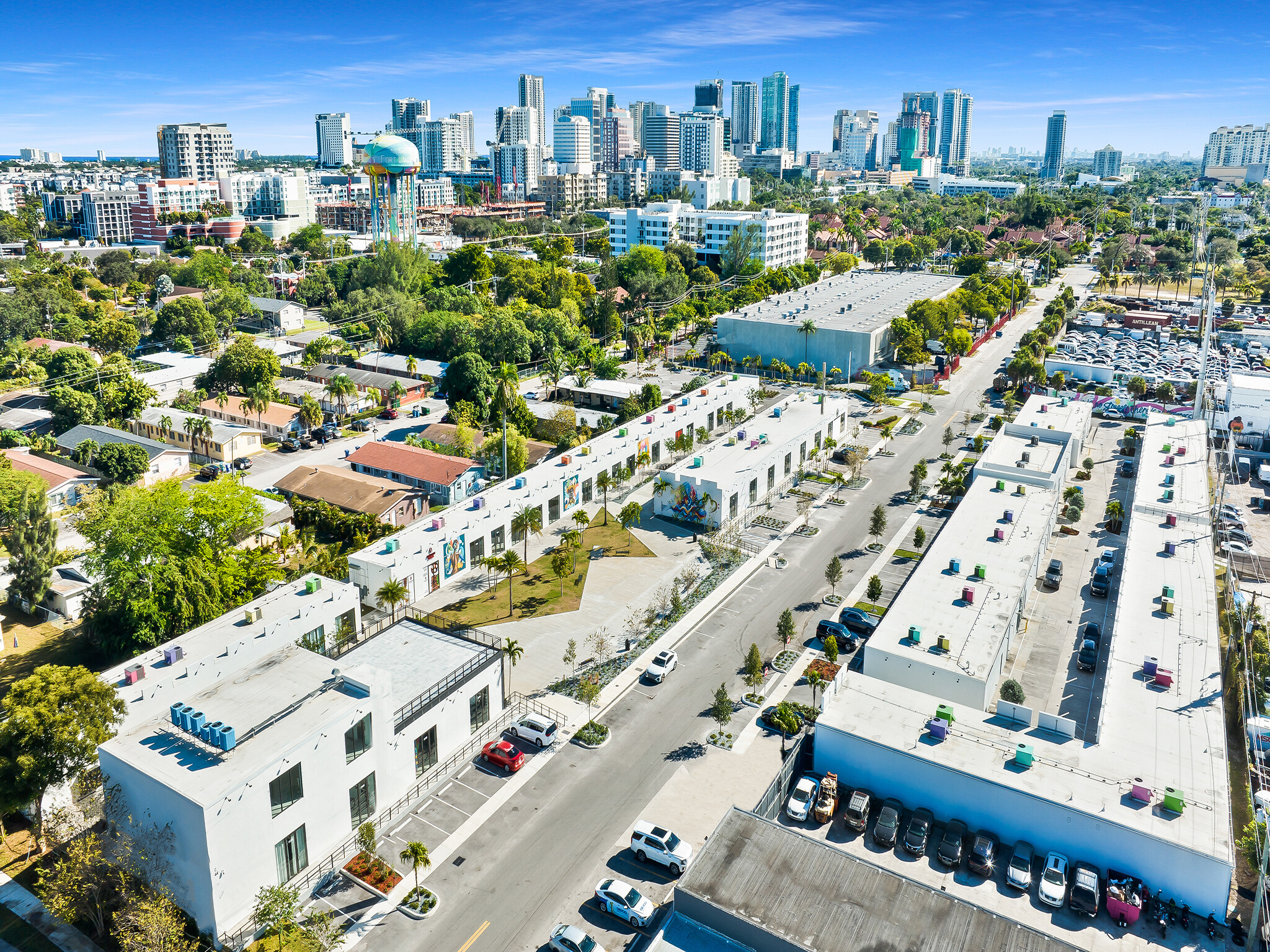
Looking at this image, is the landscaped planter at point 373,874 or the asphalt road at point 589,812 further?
the landscaped planter at point 373,874

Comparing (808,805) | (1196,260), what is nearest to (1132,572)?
(808,805)

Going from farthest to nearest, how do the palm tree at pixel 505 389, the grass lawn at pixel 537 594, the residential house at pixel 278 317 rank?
the residential house at pixel 278 317 < the palm tree at pixel 505 389 < the grass lawn at pixel 537 594

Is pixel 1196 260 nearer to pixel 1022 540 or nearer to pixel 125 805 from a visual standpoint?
pixel 1022 540

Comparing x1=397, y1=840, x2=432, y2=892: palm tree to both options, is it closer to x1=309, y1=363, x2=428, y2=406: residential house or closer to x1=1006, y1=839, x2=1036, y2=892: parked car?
x1=1006, y1=839, x2=1036, y2=892: parked car

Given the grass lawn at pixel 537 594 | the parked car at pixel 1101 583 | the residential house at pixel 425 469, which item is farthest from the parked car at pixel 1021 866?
the residential house at pixel 425 469

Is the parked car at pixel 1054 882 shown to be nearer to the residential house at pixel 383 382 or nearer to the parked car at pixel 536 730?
the parked car at pixel 536 730

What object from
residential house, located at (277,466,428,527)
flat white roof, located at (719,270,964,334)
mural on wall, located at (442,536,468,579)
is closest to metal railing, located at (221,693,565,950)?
mural on wall, located at (442,536,468,579)
